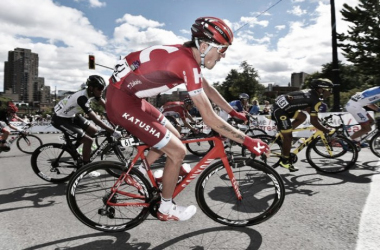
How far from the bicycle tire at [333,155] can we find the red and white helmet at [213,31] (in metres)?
4.04

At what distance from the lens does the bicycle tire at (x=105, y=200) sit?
2.92 m

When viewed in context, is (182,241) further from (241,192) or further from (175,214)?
(241,192)

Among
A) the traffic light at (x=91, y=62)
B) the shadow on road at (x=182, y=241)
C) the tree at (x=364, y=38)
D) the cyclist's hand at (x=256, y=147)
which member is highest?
the tree at (x=364, y=38)

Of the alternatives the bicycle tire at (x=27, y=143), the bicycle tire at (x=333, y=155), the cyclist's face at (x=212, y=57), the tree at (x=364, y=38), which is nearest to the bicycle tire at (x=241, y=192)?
the cyclist's face at (x=212, y=57)

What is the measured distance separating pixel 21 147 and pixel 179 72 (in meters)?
9.67

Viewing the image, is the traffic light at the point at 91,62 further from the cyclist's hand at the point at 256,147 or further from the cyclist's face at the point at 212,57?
the cyclist's hand at the point at 256,147

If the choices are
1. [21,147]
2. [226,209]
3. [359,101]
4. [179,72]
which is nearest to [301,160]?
[359,101]

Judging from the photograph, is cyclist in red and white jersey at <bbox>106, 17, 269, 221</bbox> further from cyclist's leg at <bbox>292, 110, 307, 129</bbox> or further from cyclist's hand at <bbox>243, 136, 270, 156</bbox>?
cyclist's leg at <bbox>292, 110, 307, 129</bbox>

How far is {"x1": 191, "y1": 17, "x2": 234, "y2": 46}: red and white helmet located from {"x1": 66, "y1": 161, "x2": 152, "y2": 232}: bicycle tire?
1603 millimetres

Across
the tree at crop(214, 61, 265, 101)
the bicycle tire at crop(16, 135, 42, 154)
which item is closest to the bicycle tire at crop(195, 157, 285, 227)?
the bicycle tire at crop(16, 135, 42, 154)

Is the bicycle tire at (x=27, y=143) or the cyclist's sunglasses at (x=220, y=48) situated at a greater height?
the cyclist's sunglasses at (x=220, y=48)

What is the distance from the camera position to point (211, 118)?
8.66 feet

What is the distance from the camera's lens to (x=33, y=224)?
3297 mm

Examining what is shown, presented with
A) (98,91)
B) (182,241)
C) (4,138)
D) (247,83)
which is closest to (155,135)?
(182,241)
